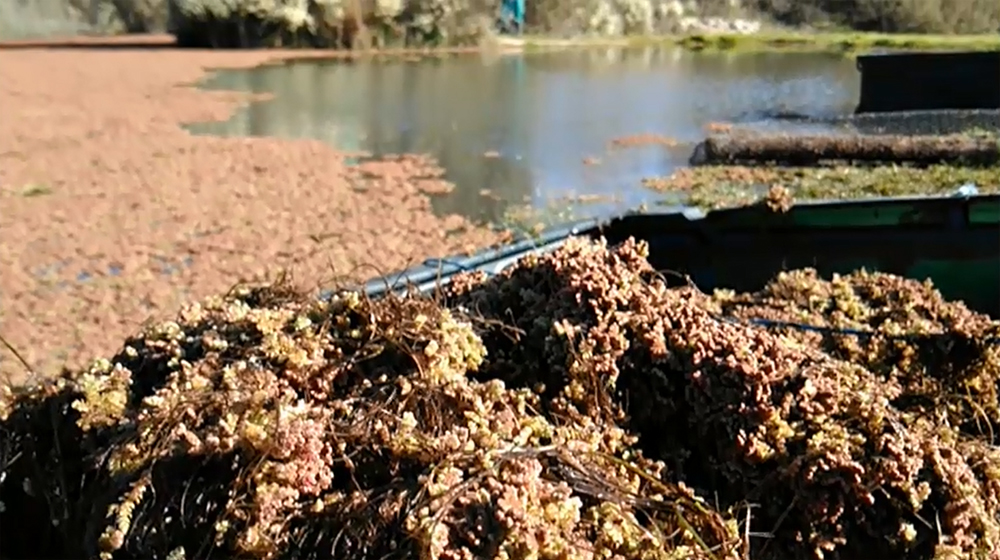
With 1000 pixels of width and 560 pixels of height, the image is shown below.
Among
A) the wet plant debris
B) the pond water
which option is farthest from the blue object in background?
the wet plant debris

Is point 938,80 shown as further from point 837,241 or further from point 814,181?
point 837,241

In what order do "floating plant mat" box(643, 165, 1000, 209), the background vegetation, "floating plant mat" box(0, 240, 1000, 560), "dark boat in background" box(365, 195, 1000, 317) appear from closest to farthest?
"floating plant mat" box(0, 240, 1000, 560)
"dark boat in background" box(365, 195, 1000, 317)
"floating plant mat" box(643, 165, 1000, 209)
the background vegetation

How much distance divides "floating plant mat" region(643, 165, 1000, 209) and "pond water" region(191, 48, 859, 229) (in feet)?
1.69

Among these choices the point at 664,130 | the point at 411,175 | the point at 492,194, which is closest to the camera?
the point at 492,194

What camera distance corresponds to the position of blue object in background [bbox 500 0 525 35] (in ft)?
136

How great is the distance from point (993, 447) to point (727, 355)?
833mm

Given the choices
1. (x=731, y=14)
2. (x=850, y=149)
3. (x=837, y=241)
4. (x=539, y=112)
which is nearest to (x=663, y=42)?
(x=731, y=14)

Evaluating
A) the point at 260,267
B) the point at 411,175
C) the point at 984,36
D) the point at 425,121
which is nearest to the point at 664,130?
the point at 425,121

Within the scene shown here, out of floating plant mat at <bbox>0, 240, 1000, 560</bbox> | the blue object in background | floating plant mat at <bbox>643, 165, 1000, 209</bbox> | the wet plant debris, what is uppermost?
the blue object in background

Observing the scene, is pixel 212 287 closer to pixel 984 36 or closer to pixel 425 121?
pixel 425 121

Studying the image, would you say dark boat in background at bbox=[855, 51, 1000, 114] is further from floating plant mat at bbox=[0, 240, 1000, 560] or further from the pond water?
floating plant mat at bbox=[0, 240, 1000, 560]

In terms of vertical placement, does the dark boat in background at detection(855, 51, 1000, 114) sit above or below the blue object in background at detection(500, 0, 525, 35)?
below

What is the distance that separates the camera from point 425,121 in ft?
59.6

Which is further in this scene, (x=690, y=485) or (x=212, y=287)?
(x=212, y=287)
